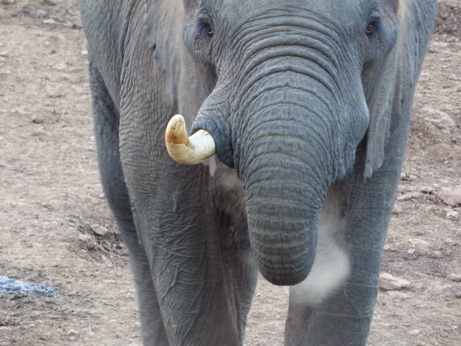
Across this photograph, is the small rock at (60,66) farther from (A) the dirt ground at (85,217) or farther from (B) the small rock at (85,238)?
(B) the small rock at (85,238)

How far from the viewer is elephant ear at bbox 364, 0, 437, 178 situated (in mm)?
3535

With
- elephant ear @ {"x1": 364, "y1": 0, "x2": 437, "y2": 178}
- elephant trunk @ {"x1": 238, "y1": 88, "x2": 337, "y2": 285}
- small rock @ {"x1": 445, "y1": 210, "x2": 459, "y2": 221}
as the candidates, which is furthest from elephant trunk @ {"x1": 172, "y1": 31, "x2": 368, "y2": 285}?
small rock @ {"x1": 445, "y1": 210, "x2": 459, "y2": 221}

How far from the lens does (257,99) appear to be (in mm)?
3035

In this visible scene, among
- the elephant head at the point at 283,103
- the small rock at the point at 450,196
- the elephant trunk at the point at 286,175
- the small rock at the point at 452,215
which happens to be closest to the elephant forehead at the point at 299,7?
the elephant head at the point at 283,103

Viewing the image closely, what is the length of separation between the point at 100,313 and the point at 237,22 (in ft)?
9.55

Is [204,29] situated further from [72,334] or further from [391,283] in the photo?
[391,283]

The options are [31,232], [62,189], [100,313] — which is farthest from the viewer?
[62,189]

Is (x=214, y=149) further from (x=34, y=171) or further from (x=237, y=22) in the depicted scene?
(x=34, y=171)

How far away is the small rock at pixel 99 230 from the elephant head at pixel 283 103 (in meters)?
3.29

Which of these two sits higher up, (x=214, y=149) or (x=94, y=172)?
(x=214, y=149)

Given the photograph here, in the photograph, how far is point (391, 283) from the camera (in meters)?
6.20

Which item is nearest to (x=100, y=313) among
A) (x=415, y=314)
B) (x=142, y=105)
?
(x=415, y=314)

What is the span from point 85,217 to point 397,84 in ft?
11.1

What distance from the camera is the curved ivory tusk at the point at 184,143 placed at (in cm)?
294
